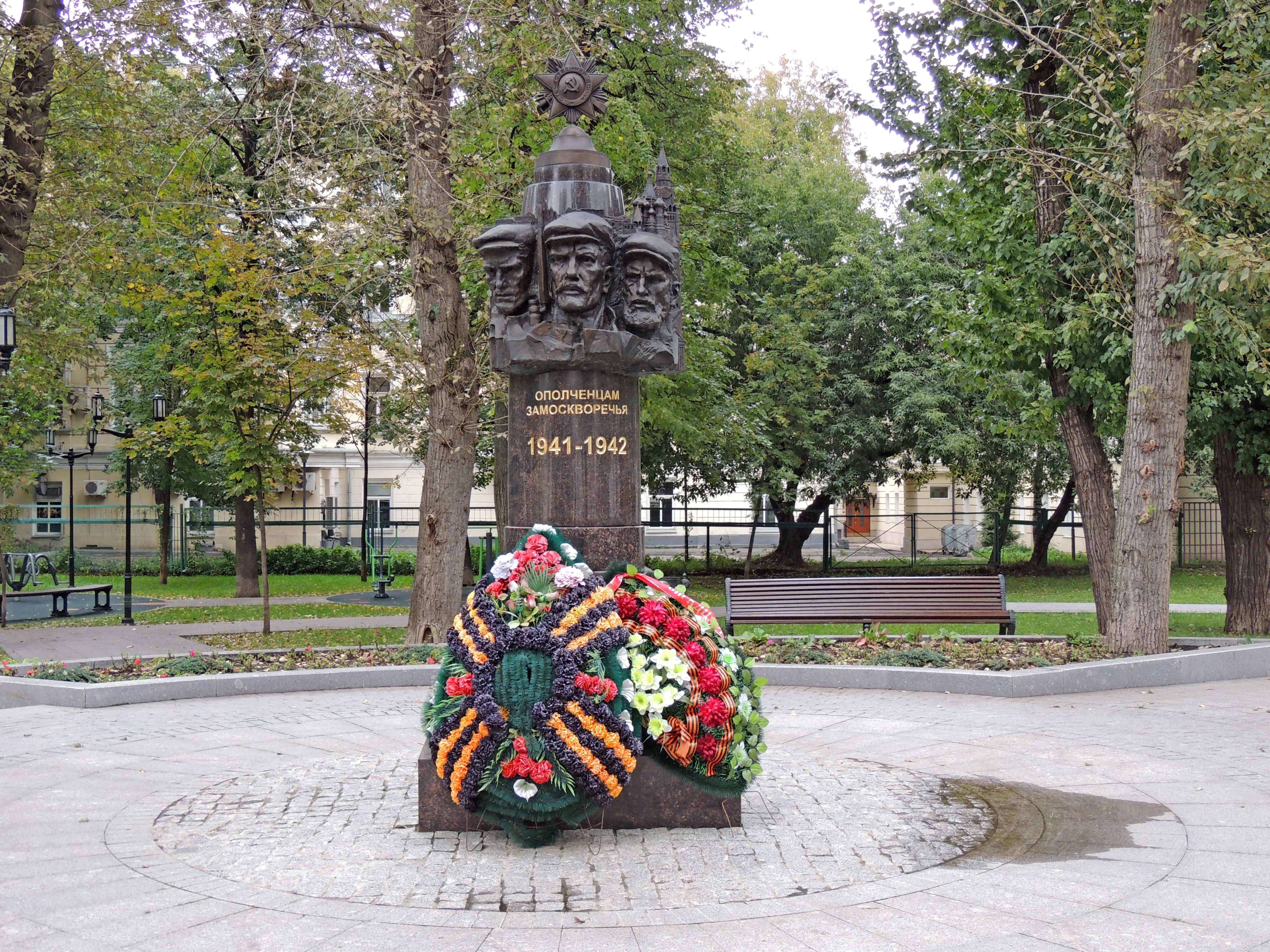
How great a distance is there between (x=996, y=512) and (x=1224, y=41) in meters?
18.4

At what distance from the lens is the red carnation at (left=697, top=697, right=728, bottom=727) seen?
627cm

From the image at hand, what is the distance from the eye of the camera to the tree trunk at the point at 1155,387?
39.2ft

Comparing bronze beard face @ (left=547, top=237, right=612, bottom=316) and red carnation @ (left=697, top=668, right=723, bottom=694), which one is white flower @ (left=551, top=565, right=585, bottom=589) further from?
bronze beard face @ (left=547, top=237, right=612, bottom=316)

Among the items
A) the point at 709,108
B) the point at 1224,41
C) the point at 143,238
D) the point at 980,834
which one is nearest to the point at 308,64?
the point at 143,238

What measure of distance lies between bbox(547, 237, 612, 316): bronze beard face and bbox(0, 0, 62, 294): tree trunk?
10678 millimetres

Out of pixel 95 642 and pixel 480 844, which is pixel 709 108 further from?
pixel 480 844

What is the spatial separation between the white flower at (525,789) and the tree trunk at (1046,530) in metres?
25.4

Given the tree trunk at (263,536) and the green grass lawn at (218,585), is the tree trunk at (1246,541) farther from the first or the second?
the green grass lawn at (218,585)

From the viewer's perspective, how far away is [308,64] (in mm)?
14094

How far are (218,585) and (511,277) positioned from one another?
2427 cm

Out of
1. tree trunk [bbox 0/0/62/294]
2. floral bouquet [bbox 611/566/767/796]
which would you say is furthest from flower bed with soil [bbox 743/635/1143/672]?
tree trunk [bbox 0/0/62/294]

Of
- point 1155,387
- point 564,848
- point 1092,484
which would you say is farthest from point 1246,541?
point 564,848

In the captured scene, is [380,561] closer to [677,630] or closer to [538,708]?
[677,630]

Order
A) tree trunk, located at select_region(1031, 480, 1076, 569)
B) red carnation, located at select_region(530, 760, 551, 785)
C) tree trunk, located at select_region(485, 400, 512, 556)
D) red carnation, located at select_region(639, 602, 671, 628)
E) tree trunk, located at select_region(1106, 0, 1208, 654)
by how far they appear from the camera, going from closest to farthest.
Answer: red carnation, located at select_region(530, 760, 551, 785) → red carnation, located at select_region(639, 602, 671, 628) → tree trunk, located at select_region(1106, 0, 1208, 654) → tree trunk, located at select_region(485, 400, 512, 556) → tree trunk, located at select_region(1031, 480, 1076, 569)
